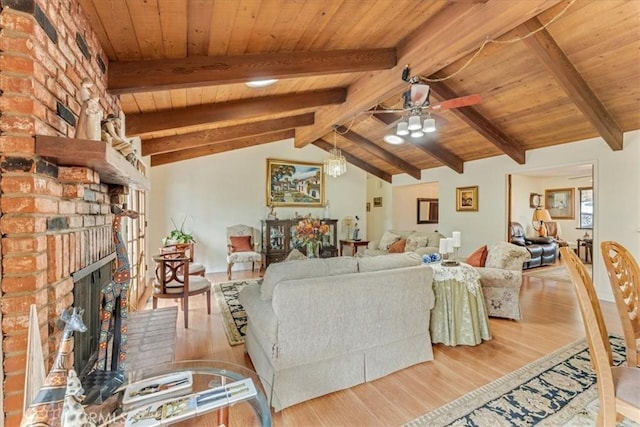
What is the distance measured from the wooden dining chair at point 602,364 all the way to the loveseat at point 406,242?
361 cm

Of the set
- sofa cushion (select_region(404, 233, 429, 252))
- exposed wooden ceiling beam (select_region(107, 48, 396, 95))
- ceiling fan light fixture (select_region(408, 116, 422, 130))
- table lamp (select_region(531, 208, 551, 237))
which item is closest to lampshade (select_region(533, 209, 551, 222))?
table lamp (select_region(531, 208, 551, 237))

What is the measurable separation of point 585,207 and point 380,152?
20.3 ft

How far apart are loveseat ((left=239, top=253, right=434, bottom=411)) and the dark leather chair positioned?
529 centimetres

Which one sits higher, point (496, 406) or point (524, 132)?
point (524, 132)

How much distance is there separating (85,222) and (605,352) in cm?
270

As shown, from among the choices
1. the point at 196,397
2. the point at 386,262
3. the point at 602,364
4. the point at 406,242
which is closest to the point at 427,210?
the point at 406,242

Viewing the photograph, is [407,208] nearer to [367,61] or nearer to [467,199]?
[467,199]

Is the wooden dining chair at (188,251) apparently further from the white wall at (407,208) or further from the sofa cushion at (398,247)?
the white wall at (407,208)

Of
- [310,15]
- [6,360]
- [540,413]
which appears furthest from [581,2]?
[6,360]

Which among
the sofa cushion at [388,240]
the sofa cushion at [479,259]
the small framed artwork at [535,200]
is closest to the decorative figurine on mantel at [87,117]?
the sofa cushion at [479,259]

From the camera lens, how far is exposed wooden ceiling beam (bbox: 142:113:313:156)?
4.53 metres

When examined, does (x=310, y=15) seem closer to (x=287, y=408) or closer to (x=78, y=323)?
(x=78, y=323)

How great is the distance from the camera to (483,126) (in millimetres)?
4609

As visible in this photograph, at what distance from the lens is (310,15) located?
2.08m
